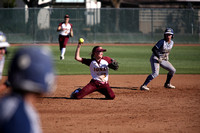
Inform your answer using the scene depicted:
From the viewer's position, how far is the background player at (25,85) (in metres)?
2.07

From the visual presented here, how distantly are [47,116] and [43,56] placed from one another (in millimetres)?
5390

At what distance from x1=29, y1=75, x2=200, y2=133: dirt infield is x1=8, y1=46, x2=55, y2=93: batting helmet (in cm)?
413

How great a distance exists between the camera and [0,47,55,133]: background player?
2.07m

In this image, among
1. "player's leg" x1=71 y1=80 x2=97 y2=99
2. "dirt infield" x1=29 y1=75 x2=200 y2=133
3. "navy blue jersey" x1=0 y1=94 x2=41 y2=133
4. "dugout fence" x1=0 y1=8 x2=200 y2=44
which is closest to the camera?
"navy blue jersey" x1=0 y1=94 x2=41 y2=133

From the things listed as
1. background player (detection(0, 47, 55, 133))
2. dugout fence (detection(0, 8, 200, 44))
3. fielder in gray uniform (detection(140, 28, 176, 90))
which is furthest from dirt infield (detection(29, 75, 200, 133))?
dugout fence (detection(0, 8, 200, 44))

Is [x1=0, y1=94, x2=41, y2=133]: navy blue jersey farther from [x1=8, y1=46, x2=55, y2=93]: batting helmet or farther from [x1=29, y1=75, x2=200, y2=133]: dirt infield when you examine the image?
[x1=29, y1=75, x2=200, y2=133]: dirt infield

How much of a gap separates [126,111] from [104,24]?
25.4 m

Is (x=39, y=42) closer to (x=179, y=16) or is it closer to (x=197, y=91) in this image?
(x=179, y=16)

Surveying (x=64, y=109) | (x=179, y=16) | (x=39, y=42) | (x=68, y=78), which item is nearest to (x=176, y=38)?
(x=179, y=16)

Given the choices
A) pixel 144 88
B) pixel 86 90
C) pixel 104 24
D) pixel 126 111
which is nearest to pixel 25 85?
pixel 126 111

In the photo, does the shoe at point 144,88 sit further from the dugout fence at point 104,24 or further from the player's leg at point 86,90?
the dugout fence at point 104,24

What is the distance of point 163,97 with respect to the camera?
9.54m

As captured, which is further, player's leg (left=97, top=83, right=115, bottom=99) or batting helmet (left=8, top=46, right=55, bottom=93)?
player's leg (left=97, top=83, right=115, bottom=99)

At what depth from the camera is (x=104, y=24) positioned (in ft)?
108
